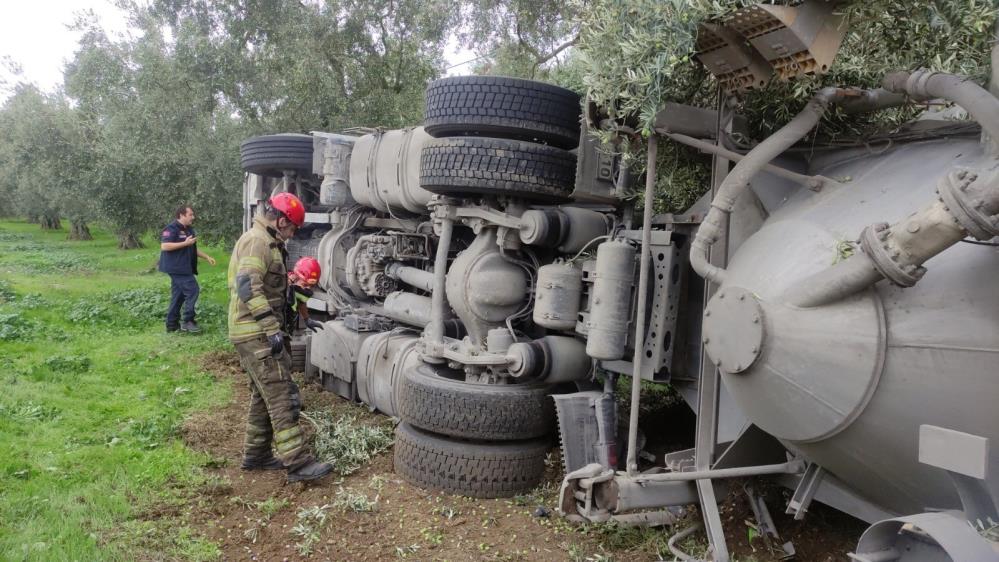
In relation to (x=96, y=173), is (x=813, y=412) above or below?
below

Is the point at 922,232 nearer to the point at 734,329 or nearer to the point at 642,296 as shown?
the point at 734,329

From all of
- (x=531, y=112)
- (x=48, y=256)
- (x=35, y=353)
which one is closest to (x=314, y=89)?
(x=35, y=353)

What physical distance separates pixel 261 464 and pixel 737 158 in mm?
3835

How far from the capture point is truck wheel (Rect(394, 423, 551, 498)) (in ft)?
15.5

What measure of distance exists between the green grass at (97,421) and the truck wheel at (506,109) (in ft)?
9.74

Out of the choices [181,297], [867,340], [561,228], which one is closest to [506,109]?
[561,228]

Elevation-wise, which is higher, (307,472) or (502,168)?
(502,168)

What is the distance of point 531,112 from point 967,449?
331cm

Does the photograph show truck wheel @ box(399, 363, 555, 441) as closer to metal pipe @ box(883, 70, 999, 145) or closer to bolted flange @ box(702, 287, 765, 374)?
bolted flange @ box(702, 287, 765, 374)

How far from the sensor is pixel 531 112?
4.86 metres

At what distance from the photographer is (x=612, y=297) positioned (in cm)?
418

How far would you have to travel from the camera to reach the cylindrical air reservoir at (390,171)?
6215mm

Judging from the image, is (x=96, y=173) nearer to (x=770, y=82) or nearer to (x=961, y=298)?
(x=770, y=82)

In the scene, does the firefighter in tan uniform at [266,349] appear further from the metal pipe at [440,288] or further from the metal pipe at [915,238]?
the metal pipe at [915,238]
